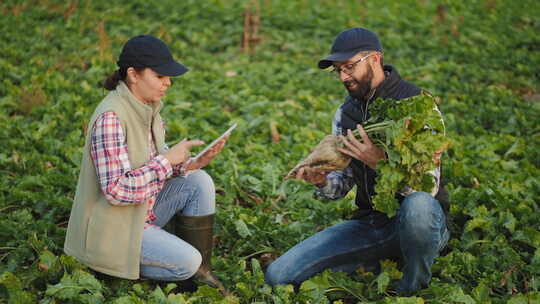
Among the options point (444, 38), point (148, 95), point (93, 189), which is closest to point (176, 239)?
point (93, 189)

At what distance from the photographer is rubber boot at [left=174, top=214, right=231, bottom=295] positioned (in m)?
3.10

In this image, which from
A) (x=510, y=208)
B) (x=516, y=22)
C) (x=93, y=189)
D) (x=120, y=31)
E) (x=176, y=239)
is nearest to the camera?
(x=93, y=189)

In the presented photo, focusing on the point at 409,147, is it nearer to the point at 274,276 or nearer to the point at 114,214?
the point at 274,276

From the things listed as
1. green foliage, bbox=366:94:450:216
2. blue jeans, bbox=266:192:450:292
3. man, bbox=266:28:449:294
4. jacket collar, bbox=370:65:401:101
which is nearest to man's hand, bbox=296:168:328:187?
man, bbox=266:28:449:294

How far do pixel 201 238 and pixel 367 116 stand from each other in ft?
3.93

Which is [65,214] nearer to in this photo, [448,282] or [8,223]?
[8,223]

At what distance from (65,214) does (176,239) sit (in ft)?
4.18

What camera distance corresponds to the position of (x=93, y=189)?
2.76m

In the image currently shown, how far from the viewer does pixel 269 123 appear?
17.6ft

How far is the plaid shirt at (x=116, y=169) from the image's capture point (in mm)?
2654

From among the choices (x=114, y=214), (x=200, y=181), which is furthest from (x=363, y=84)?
(x=114, y=214)

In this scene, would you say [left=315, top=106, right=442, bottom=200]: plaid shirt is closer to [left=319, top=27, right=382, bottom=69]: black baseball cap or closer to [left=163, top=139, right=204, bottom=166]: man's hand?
[left=319, top=27, right=382, bottom=69]: black baseball cap

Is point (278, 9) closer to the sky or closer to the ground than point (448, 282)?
closer to the sky

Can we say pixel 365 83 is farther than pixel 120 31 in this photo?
No
